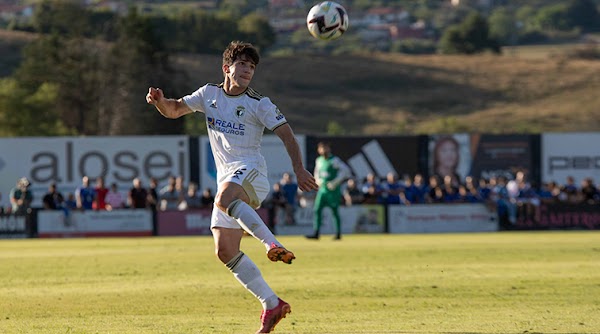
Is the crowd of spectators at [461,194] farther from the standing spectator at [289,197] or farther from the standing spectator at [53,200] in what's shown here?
the standing spectator at [53,200]

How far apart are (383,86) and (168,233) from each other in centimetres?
8115

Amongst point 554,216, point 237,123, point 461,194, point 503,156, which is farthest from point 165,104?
point 503,156

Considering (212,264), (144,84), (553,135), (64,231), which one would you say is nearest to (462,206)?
(553,135)

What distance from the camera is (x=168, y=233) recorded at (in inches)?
1395

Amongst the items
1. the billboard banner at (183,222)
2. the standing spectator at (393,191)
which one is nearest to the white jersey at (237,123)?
the billboard banner at (183,222)

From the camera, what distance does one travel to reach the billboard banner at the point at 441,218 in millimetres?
36000

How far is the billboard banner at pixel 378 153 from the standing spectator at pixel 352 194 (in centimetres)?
294

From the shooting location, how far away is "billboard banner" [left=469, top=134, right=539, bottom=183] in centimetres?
4075

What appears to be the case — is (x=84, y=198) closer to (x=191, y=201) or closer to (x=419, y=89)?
(x=191, y=201)

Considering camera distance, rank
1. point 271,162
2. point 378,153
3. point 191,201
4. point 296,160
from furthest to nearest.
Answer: point 378,153 < point 271,162 < point 191,201 < point 296,160

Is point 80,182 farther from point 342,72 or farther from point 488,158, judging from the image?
point 342,72

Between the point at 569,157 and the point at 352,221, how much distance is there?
9.79 meters

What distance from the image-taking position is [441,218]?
3634 centimetres

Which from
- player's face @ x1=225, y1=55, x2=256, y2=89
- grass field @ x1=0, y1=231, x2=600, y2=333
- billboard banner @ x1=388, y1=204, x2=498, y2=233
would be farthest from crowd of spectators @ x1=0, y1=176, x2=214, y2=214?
player's face @ x1=225, y1=55, x2=256, y2=89
